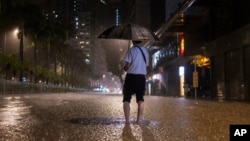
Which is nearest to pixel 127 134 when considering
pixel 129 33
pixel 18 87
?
pixel 129 33

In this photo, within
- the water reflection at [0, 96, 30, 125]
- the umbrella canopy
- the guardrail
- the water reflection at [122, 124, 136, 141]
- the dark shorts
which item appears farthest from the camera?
the guardrail

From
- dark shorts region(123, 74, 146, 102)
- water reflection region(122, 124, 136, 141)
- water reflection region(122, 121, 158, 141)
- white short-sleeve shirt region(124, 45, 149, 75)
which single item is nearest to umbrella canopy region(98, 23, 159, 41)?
white short-sleeve shirt region(124, 45, 149, 75)

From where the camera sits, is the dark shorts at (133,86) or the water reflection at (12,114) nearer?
the dark shorts at (133,86)

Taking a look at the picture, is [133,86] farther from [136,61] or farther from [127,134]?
[127,134]

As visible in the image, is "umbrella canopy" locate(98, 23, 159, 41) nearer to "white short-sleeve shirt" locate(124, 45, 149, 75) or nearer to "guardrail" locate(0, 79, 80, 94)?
"white short-sleeve shirt" locate(124, 45, 149, 75)

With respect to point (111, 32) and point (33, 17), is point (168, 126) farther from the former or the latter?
point (33, 17)

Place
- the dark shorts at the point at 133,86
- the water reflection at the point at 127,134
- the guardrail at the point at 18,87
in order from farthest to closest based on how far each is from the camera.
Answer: the guardrail at the point at 18,87
the dark shorts at the point at 133,86
the water reflection at the point at 127,134

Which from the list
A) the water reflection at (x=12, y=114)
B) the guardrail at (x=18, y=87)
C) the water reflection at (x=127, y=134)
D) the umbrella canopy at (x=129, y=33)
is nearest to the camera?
the water reflection at (x=127, y=134)

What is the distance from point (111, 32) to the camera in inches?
385

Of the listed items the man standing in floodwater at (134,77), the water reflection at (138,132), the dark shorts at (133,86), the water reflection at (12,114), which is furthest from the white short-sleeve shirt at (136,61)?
the water reflection at (12,114)

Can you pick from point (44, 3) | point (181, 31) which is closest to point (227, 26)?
point (181, 31)

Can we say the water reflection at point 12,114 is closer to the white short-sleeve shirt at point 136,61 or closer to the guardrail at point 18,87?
the white short-sleeve shirt at point 136,61

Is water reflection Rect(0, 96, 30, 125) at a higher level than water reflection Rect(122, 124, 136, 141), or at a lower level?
higher

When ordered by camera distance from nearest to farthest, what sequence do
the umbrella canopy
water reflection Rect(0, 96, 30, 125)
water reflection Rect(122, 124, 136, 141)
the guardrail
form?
1. water reflection Rect(122, 124, 136, 141)
2. the umbrella canopy
3. water reflection Rect(0, 96, 30, 125)
4. the guardrail
